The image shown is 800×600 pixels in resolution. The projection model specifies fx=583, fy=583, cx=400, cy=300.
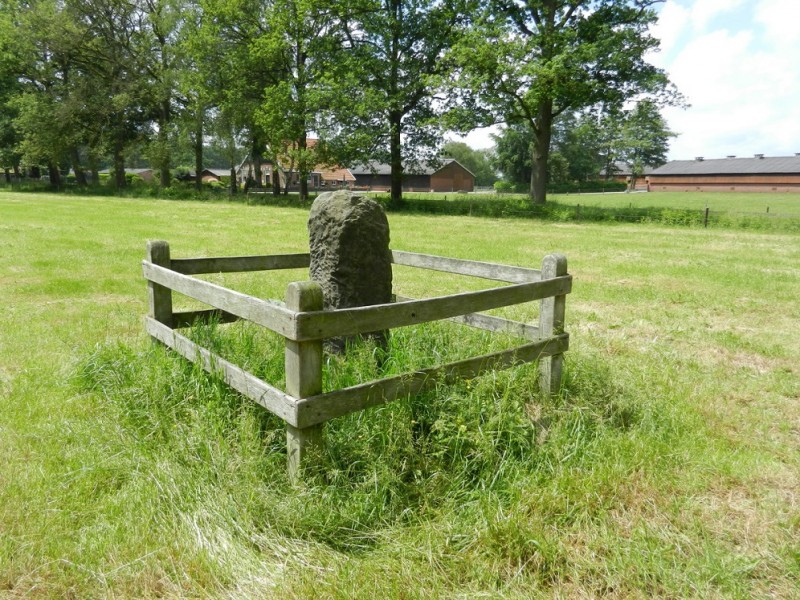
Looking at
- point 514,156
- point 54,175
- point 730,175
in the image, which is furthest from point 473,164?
point 54,175

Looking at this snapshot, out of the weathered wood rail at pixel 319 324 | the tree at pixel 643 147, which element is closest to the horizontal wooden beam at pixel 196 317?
the weathered wood rail at pixel 319 324

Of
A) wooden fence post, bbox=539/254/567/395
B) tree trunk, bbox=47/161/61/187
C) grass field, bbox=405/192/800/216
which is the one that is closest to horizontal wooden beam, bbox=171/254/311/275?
wooden fence post, bbox=539/254/567/395

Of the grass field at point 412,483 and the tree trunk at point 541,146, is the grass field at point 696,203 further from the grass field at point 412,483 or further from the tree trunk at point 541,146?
the grass field at point 412,483

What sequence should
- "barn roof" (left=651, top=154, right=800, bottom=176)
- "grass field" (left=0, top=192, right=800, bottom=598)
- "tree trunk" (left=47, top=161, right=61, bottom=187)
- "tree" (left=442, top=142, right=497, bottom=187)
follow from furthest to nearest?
"tree" (left=442, top=142, right=497, bottom=187) → "barn roof" (left=651, top=154, right=800, bottom=176) → "tree trunk" (left=47, top=161, right=61, bottom=187) → "grass field" (left=0, top=192, right=800, bottom=598)

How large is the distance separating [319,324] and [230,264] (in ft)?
9.39

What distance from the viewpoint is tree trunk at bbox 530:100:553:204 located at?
32375 millimetres

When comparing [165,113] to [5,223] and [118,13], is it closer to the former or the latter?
[118,13]

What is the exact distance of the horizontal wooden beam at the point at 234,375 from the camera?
141 inches

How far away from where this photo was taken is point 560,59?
27.3 m

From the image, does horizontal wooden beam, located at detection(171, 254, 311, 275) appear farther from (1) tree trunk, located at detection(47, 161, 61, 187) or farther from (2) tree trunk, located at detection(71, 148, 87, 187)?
(1) tree trunk, located at detection(47, 161, 61, 187)

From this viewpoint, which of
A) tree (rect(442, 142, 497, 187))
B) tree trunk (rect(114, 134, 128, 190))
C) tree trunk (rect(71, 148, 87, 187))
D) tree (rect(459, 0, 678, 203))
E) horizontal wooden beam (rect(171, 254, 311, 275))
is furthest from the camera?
tree (rect(442, 142, 497, 187))

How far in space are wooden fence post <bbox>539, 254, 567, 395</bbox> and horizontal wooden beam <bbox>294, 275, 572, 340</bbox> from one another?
0.29 feet

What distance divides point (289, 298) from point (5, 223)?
22559 mm

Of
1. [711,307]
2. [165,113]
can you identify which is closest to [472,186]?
[165,113]
